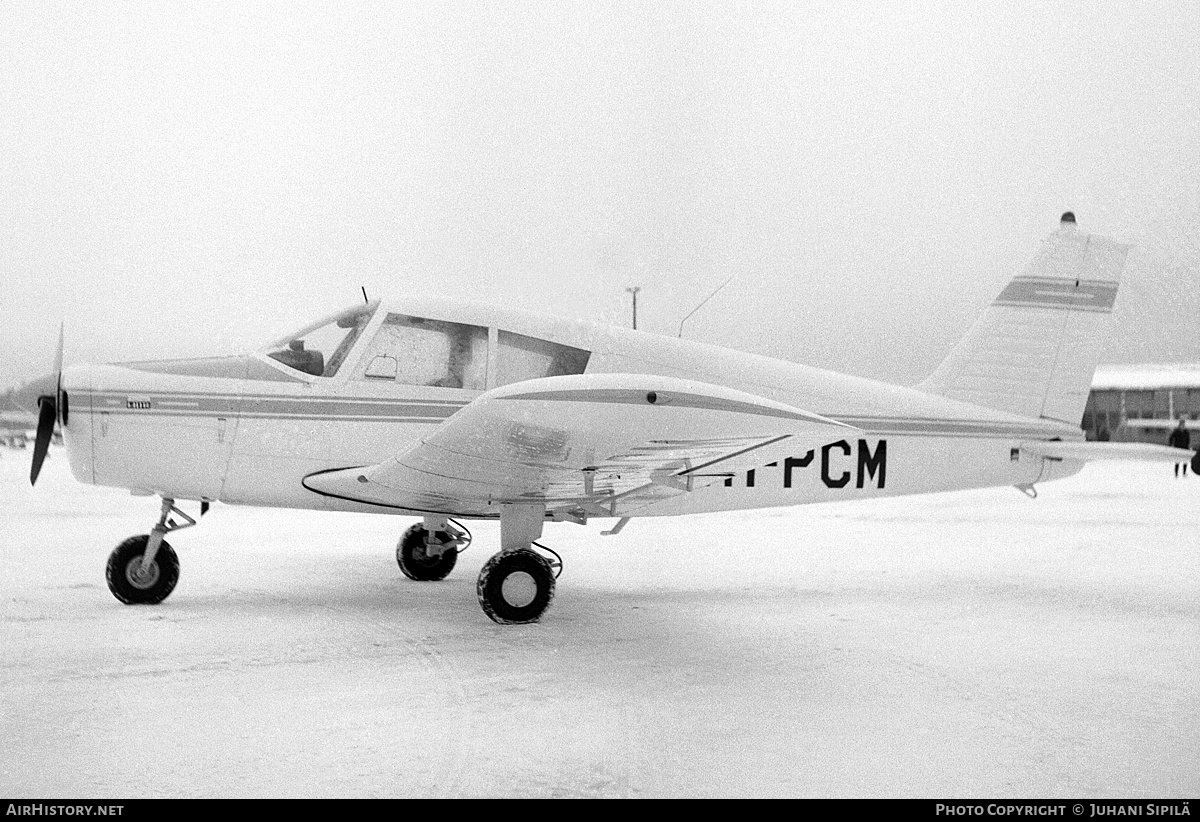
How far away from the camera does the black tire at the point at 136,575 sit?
5809 mm

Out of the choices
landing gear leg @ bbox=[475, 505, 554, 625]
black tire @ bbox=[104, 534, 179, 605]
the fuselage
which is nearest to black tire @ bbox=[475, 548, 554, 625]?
landing gear leg @ bbox=[475, 505, 554, 625]

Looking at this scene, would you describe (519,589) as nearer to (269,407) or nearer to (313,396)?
(313,396)

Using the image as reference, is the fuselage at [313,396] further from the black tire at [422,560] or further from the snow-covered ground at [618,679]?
the black tire at [422,560]

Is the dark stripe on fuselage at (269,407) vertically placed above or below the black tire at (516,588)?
above

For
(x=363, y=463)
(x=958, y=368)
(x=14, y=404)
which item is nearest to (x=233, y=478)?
(x=363, y=463)

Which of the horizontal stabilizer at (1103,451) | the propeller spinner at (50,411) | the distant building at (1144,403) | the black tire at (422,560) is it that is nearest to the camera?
the propeller spinner at (50,411)

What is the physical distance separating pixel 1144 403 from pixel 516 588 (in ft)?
144

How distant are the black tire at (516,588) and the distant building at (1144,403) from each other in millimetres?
39177

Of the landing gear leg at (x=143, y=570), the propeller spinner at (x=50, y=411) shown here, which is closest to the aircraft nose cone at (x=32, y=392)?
the propeller spinner at (x=50, y=411)

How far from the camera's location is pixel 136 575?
19.1ft

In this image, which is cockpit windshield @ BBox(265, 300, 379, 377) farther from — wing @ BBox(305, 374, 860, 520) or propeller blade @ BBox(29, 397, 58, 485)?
propeller blade @ BBox(29, 397, 58, 485)

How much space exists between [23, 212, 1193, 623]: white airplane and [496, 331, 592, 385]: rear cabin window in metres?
0.01

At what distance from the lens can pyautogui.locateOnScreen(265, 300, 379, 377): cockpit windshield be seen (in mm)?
5910

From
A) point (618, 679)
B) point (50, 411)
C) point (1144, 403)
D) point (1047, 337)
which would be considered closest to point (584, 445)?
point (618, 679)
